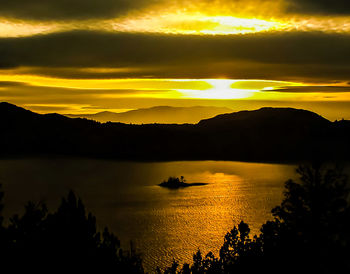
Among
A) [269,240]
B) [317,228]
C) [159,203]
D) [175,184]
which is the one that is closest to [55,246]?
[269,240]

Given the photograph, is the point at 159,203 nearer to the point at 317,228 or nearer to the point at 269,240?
the point at 269,240

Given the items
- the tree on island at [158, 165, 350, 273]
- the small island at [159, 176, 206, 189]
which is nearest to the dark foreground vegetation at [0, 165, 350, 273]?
the tree on island at [158, 165, 350, 273]

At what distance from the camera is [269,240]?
19688 millimetres

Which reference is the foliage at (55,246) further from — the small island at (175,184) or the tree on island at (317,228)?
the small island at (175,184)

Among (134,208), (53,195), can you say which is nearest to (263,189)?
(134,208)

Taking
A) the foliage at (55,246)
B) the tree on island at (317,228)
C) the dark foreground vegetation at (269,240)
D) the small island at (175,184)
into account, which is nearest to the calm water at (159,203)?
the small island at (175,184)

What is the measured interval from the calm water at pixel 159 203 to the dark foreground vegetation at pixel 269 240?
24.1m

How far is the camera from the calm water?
58.7m

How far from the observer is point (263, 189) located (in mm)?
117250

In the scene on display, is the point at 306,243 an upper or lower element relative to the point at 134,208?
upper

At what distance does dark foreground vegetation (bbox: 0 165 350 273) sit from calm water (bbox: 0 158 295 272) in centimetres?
2406

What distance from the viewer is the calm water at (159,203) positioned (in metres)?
58.7

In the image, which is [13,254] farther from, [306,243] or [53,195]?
[53,195]

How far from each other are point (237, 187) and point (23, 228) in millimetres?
105682
